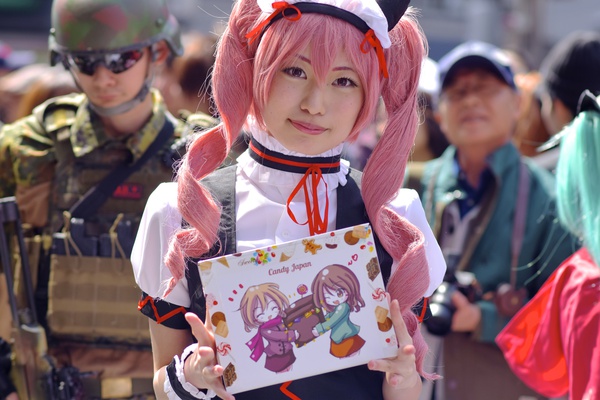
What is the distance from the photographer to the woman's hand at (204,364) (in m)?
2.09

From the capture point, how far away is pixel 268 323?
2.12 meters

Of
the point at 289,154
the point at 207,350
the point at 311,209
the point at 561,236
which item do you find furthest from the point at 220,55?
the point at 561,236

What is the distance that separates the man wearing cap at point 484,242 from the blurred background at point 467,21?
1129cm

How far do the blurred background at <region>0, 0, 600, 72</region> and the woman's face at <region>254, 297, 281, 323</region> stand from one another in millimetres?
13588

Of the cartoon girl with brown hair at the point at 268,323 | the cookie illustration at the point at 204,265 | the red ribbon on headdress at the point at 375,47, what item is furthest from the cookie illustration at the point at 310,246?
the red ribbon on headdress at the point at 375,47

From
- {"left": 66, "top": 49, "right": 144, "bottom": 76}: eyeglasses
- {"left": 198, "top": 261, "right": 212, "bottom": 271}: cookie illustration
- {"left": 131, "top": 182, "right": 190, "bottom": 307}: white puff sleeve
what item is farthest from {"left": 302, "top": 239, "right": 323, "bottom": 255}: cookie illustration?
{"left": 66, "top": 49, "right": 144, "bottom": 76}: eyeglasses

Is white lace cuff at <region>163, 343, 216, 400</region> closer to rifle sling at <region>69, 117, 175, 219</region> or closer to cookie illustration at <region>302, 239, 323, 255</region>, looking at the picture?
cookie illustration at <region>302, 239, 323, 255</region>

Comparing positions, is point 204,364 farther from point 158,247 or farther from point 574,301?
point 574,301

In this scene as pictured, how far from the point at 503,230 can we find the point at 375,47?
1.85 metres

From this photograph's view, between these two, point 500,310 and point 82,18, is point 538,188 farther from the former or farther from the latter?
point 82,18

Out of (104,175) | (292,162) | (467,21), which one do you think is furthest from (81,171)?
(467,21)

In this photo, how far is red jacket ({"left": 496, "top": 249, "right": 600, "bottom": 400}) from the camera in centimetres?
264

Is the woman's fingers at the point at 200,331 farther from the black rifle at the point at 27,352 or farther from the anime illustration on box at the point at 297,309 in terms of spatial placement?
the black rifle at the point at 27,352

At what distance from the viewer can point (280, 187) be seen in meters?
2.35
